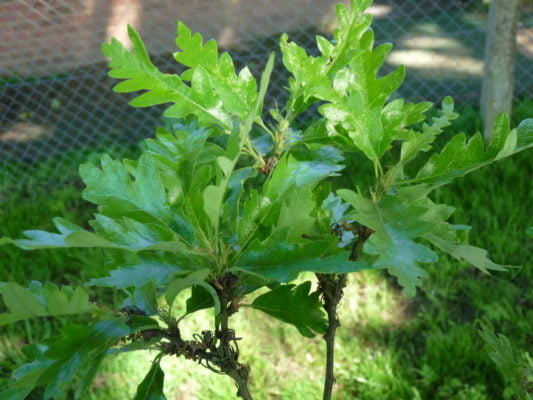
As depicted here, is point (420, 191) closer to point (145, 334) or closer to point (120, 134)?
point (145, 334)

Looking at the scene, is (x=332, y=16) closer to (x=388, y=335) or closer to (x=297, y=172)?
(x=388, y=335)

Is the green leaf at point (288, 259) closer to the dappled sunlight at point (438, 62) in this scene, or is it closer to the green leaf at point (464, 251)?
the green leaf at point (464, 251)

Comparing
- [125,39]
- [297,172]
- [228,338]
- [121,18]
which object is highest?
[297,172]

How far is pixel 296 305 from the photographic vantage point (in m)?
0.96

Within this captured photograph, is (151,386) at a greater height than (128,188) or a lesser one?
lesser

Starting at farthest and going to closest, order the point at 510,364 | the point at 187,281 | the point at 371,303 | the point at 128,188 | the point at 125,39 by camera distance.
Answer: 1. the point at 125,39
2. the point at 371,303
3. the point at 510,364
4. the point at 128,188
5. the point at 187,281

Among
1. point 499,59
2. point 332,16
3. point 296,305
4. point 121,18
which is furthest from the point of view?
point 332,16

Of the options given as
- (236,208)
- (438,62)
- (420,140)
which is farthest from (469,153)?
(438,62)

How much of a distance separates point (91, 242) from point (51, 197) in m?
3.29

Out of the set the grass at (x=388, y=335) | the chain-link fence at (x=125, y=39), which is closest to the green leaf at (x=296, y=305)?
the grass at (x=388, y=335)

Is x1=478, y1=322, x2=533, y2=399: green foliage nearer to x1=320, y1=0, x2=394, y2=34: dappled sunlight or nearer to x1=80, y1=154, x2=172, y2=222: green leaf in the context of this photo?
x1=80, y1=154, x2=172, y2=222: green leaf

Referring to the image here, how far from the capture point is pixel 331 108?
880 mm

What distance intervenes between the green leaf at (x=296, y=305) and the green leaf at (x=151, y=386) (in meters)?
0.20

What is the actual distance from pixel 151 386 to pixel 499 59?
3098 millimetres
